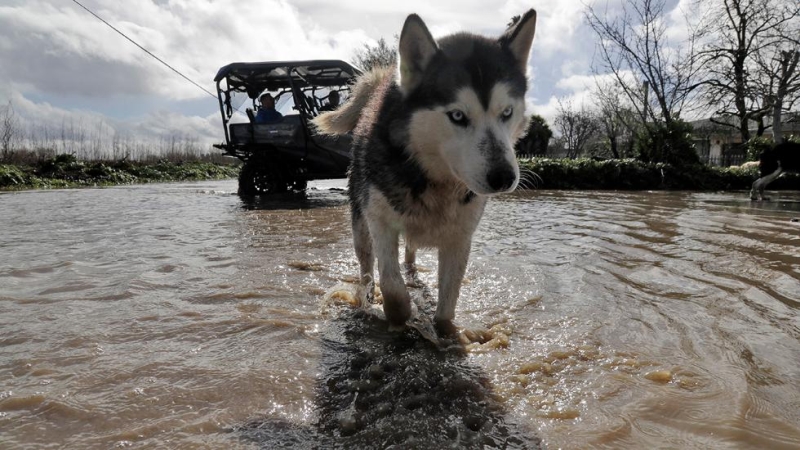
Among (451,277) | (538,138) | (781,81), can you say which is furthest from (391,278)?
(538,138)

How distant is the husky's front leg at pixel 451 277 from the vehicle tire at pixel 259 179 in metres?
9.48

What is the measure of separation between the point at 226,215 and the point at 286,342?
→ 20.0ft

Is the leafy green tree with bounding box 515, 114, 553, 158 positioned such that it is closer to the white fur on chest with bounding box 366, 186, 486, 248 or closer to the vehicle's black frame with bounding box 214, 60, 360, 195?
the vehicle's black frame with bounding box 214, 60, 360, 195

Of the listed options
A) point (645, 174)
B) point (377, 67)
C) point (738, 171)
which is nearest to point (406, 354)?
point (377, 67)

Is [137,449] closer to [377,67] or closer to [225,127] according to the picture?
[377,67]

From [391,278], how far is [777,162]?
13.4 m

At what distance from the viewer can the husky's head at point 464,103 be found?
219 cm

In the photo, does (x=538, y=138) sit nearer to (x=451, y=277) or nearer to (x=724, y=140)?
(x=724, y=140)

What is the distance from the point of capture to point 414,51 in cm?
261

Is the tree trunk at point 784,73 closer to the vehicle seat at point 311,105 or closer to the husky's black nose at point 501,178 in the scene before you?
the vehicle seat at point 311,105

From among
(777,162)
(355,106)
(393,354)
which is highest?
(777,162)

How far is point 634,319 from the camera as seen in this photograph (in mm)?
2814

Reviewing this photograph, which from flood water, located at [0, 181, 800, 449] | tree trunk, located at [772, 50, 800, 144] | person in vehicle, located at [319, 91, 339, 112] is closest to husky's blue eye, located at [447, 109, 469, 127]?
flood water, located at [0, 181, 800, 449]

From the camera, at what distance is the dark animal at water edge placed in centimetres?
1164
